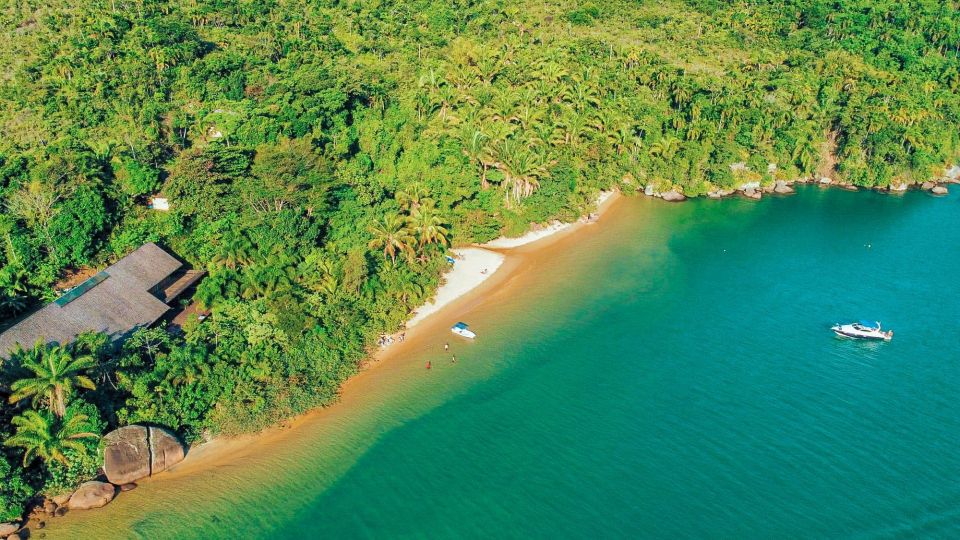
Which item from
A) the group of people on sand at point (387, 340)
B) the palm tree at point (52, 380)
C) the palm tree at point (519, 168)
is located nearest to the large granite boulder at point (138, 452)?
the palm tree at point (52, 380)

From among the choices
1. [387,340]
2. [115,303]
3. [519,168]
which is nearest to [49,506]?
[115,303]

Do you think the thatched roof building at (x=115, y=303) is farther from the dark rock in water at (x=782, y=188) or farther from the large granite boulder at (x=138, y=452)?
the dark rock in water at (x=782, y=188)

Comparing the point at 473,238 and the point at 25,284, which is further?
the point at 473,238

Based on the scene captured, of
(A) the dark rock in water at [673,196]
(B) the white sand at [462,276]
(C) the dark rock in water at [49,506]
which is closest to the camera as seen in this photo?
(C) the dark rock in water at [49,506]

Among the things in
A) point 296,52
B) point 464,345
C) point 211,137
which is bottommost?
point 464,345

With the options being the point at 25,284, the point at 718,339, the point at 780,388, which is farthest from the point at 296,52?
the point at 780,388

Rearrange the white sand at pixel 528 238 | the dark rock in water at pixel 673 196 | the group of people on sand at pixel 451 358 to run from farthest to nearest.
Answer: the dark rock in water at pixel 673 196 < the white sand at pixel 528 238 < the group of people on sand at pixel 451 358

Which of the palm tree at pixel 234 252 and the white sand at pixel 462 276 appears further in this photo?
the white sand at pixel 462 276

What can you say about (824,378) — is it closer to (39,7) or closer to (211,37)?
(211,37)

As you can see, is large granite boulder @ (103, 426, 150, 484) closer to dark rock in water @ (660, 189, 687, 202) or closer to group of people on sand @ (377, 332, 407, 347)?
group of people on sand @ (377, 332, 407, 347)
